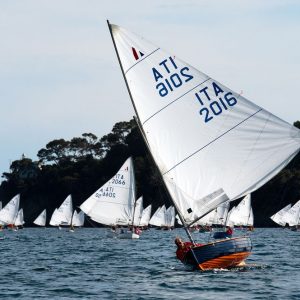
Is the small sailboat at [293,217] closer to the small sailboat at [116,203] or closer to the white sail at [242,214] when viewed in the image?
the white sail at [242,214]

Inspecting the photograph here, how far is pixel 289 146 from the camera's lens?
36.8 meters

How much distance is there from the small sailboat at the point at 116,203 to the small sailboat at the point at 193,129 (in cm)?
4851

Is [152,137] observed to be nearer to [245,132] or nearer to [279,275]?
[245,132]

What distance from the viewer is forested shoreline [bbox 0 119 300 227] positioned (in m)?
153

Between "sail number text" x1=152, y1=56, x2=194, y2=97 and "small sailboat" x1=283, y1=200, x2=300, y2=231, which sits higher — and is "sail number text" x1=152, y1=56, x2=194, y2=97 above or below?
below

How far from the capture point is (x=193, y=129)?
38.3 m

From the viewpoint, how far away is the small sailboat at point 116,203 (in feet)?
285

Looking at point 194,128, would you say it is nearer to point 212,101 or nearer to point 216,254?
point 212,101

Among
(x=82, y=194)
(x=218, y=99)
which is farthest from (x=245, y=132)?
(x=82, y=194)

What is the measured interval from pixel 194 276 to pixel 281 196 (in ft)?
382

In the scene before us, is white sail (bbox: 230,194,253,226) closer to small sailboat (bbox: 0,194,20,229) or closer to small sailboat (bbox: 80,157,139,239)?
small sailboat (bbox: 80,157,139,239)

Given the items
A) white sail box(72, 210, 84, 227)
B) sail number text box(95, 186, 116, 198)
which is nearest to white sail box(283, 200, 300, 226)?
white sail box(72, 210, 84, 227)

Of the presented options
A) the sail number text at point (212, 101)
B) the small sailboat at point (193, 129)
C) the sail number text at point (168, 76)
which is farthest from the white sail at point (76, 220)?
the sail number text at point (168, 76)

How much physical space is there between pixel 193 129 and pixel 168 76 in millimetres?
2226
